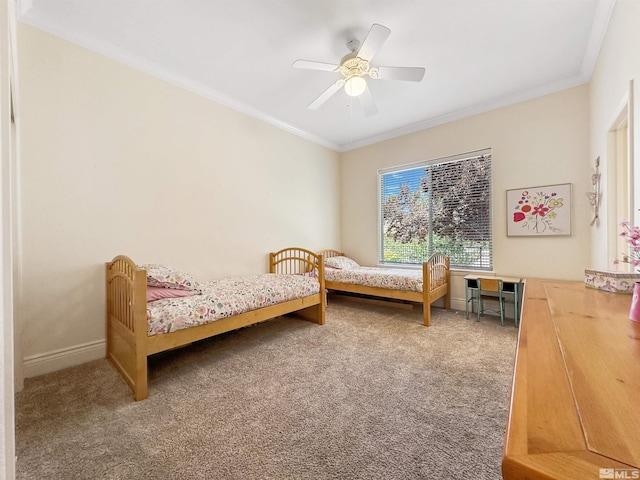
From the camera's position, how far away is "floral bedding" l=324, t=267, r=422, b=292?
3219mm

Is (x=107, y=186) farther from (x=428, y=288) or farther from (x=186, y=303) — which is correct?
A: (x=428, y=288)

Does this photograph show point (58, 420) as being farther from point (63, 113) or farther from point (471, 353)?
point (471, 353)

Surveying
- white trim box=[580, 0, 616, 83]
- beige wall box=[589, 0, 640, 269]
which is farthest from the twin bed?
white trim box=[580, 0, 616, 83]

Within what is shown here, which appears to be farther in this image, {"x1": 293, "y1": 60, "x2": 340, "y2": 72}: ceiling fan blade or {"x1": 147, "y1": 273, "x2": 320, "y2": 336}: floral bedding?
{"x1": 293, "y1": 60, "x2": 340, "y2": 72}: ceiling fan blade

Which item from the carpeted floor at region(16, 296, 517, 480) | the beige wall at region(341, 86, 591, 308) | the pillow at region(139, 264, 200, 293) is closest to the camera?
the carpeted floor at region(16, 296, 517, 480)

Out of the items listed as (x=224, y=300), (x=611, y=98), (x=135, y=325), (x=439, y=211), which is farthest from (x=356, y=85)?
(x=135, y=325)

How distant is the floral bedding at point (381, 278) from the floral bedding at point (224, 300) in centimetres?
77

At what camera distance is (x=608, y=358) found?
603 mm

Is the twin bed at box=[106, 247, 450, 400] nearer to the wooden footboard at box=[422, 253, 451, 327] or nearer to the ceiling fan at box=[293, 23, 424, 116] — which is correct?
the wooden footboard at box=[422, 253, 451, 327]

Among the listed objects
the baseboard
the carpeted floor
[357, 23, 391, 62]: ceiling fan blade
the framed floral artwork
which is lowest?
the carpeted floor

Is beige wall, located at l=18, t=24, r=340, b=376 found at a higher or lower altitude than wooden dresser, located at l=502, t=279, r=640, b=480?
higher

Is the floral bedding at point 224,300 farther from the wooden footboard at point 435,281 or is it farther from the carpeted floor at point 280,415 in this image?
the wooden footboard at point 435,281

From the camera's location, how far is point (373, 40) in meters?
1.91

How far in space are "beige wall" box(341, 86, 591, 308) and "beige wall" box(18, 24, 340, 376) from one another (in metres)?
2.73
